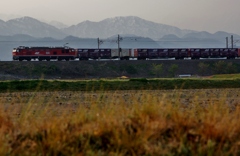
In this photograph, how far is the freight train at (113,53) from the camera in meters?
81.9

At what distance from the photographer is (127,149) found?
7875mm

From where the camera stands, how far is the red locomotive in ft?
267

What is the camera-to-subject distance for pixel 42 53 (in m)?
82.7

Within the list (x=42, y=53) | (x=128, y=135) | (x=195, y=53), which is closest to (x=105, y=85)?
(x=128, y=135)

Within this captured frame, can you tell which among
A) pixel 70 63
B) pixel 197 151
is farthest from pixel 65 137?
pixel 70 63

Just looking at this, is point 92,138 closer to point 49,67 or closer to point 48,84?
point 48,84

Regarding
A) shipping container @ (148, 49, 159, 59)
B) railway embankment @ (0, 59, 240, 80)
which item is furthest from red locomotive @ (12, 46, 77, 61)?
shipping container @ (148, 49, 159, 59)

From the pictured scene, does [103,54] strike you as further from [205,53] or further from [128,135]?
[128,135]

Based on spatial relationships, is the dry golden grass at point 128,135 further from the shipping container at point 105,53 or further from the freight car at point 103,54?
the shipping container at point 105,53

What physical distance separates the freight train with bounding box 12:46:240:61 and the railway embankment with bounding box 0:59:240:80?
661 cm

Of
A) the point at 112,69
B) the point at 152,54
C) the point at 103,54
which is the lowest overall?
the point at 112,69

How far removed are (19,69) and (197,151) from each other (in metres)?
66.7

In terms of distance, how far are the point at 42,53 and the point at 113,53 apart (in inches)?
705

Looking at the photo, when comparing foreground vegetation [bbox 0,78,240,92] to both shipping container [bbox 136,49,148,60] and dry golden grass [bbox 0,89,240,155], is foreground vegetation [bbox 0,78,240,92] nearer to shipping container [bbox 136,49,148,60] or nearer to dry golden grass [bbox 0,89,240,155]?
dry golden grass [bbox 0,89,240,155]
